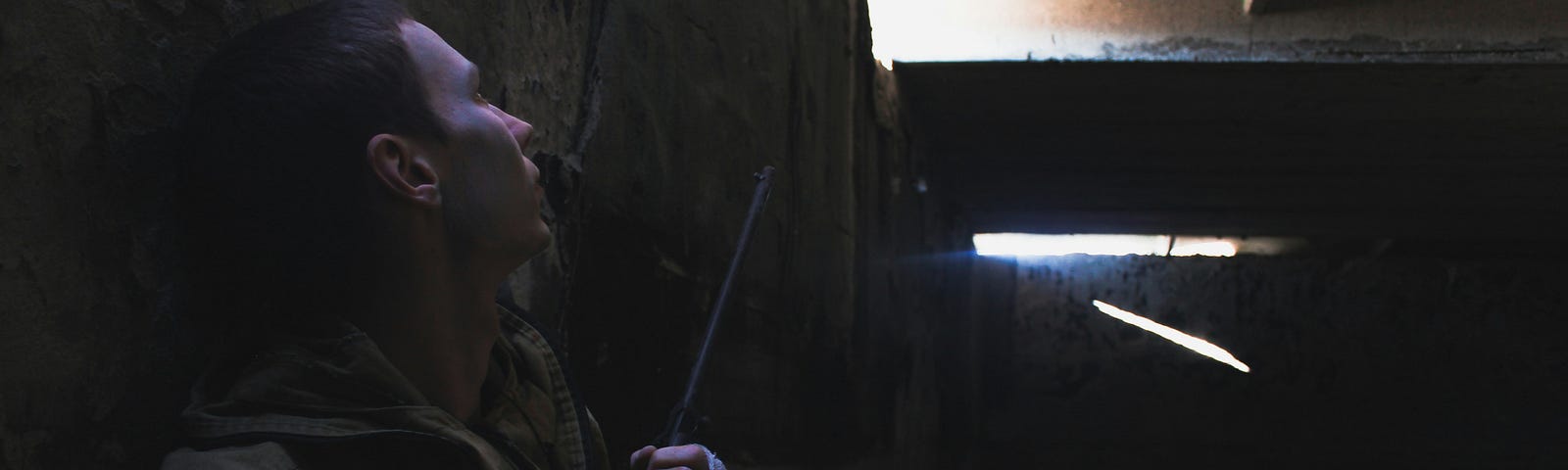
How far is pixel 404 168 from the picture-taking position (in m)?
1.11

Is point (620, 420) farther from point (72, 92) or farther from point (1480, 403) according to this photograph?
point (1480, 403)

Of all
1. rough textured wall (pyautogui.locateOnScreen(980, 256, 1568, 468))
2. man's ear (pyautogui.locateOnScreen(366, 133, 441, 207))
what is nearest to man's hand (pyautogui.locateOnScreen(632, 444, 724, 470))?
man's ear (pyautogui.locateOnScreen(366, 133, 441, 207))

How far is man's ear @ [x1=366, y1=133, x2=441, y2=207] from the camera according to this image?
1.09 metres

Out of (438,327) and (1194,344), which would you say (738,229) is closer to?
(438,327)

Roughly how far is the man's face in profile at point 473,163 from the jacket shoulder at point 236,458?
275 mm

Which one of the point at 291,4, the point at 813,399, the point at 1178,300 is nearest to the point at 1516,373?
the point at 1178,300

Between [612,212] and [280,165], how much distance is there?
0.98 m

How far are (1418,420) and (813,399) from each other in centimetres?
799

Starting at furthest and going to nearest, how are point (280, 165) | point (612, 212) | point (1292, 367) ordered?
point (1292, 367), point (612, 212), point (280, 165)

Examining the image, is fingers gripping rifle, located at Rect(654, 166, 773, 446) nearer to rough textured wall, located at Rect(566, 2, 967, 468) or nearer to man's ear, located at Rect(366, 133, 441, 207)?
rough textured wall, located at Rect(566, 2, 967, 468)

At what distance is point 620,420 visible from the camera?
2.05 meters

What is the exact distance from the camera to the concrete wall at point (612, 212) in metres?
0.94

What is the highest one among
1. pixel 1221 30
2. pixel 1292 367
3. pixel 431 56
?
pixel 1221 30

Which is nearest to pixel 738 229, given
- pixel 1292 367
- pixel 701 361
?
pixel 701 361
